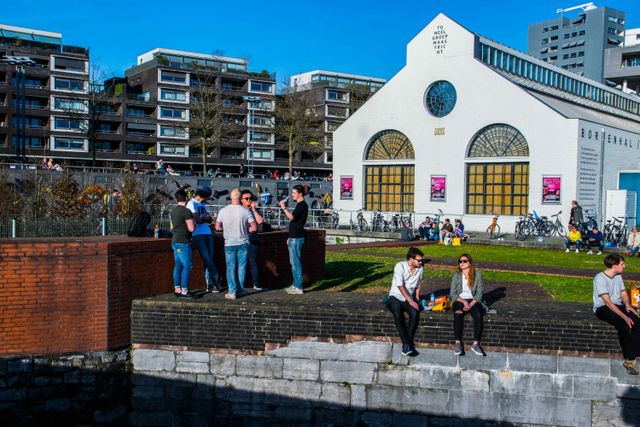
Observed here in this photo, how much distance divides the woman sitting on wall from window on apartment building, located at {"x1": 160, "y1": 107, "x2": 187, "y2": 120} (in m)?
63.0

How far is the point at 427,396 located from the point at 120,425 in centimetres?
499

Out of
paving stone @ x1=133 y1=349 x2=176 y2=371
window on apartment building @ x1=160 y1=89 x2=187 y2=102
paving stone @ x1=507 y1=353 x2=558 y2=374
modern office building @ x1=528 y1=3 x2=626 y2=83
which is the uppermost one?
modern office building @ x1=528 y1=3 x2=626 y2=83

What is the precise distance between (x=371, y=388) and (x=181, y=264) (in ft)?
12.1

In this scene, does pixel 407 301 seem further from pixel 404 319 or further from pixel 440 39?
pixel 440 39

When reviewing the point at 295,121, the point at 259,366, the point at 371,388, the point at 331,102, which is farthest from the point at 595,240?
the point at 331,102

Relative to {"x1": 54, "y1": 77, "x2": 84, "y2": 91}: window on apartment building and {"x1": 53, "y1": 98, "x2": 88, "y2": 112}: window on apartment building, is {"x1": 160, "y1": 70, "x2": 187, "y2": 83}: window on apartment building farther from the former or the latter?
{"x1": 53, "y1": 98, "x2": 88, "y2": 112}: window on apartment building

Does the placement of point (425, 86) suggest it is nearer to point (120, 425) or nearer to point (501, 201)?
point (501, 201)

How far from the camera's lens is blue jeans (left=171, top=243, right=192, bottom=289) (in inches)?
414

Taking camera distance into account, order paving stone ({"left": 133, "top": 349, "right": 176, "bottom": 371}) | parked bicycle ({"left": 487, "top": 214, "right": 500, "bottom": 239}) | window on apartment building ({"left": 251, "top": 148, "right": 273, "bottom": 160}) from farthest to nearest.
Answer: window on apartment building ({"left": 251, "top": 148, "right": 273, "bottom": 160})
parked bicycle ({"left": 487, "top": 214, "right": 500, "bottom": 239})
paving stone ({"left": 133, "top": 349, "right": 176, "bottom": 371})

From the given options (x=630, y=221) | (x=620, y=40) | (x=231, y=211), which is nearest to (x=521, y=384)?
(x=231, y=211)

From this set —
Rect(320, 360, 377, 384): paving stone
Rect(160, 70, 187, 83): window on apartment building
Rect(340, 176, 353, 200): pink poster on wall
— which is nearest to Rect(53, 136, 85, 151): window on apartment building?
Rect(160, 70, 187, 83): window on apartment building

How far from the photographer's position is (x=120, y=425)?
34.0 ft

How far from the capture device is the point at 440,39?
33094 millimetres

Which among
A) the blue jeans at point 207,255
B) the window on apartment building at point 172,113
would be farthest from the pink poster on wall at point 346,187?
the window on apartment building at point 172,113
